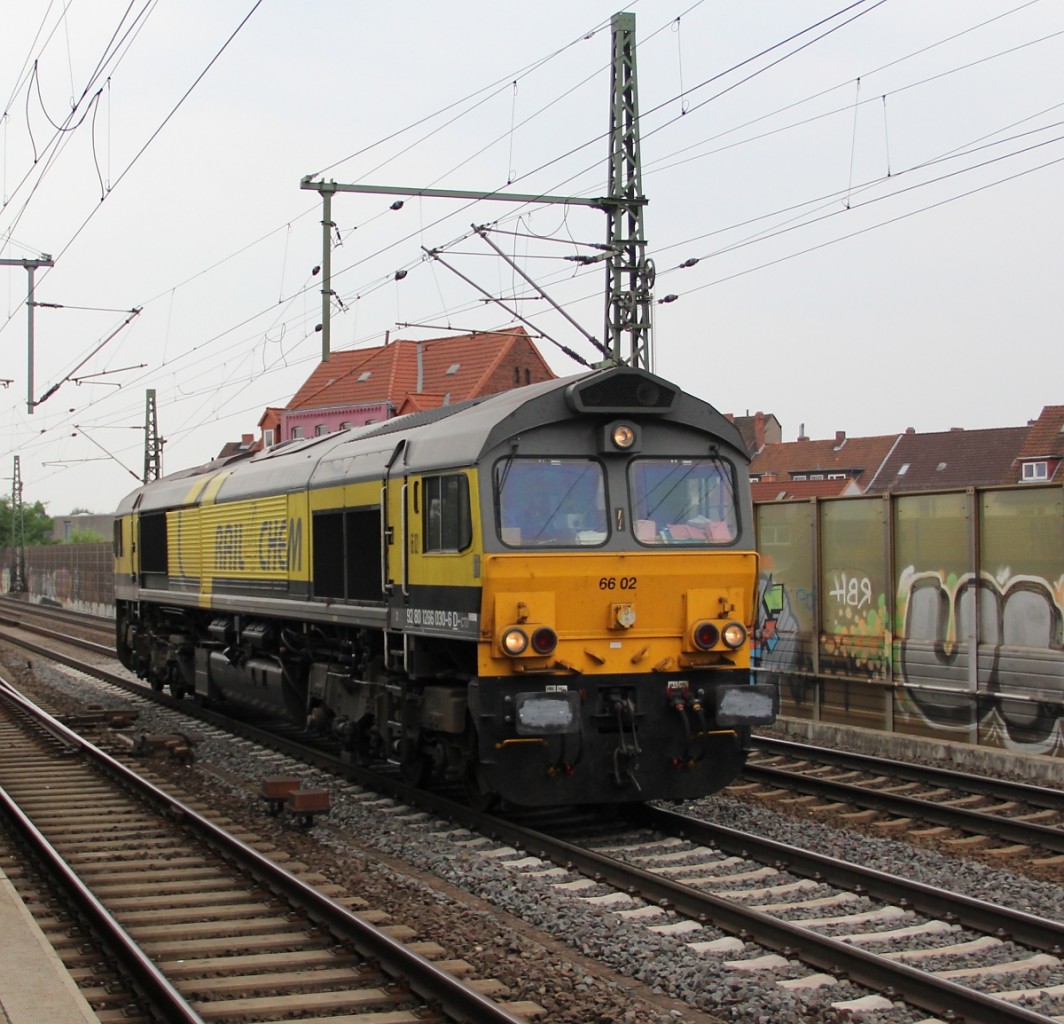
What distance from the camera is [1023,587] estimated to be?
1355cm

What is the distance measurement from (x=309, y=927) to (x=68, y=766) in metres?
7.66

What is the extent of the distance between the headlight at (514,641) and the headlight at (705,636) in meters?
1.38

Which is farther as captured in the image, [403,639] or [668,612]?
[403,639]

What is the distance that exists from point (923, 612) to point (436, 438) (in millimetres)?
6600

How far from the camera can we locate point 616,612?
398 inches

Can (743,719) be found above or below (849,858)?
above

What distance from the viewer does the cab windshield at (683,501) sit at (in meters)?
10.4

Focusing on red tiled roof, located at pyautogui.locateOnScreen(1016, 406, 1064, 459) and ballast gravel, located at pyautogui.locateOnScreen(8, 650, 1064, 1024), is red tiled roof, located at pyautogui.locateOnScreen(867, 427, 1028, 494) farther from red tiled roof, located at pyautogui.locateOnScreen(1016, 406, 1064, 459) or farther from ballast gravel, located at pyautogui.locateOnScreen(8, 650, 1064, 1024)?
ballast gravel, located at pyautogui.locateOnScreen(8, 650, 1064, 1024)

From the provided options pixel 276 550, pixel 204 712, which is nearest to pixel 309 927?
pixel 276 550

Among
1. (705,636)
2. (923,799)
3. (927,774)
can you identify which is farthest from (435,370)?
(705,636)

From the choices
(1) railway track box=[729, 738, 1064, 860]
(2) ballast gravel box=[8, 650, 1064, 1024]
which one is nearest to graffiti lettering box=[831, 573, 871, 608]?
(1) railway track box=[729, 738, 1064, 860]

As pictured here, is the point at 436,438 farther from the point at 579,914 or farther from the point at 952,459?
the point at 952,459

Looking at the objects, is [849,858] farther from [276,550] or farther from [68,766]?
[68,766]

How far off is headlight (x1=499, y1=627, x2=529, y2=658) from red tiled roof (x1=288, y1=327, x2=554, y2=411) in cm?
4679
